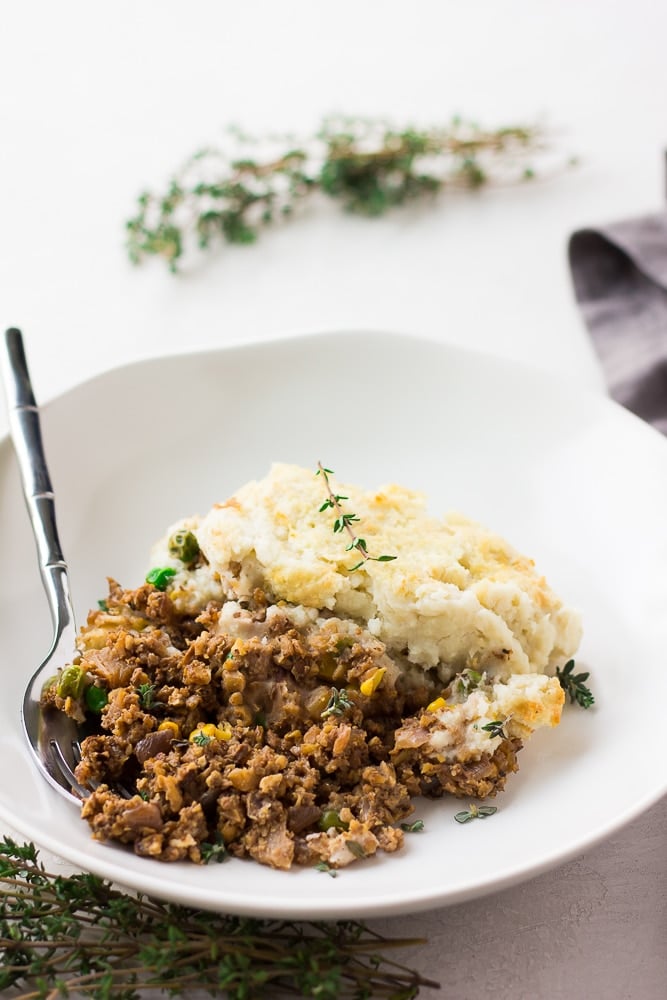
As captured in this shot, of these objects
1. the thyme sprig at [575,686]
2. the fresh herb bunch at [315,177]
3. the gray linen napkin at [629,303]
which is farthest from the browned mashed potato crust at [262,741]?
the fresh herb bunch at [315,177]

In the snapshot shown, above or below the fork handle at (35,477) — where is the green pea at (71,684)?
below

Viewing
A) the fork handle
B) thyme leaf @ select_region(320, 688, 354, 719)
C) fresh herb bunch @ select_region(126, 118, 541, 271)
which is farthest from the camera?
fresh herb bunch @ select_region(126, 118, 541, 271)

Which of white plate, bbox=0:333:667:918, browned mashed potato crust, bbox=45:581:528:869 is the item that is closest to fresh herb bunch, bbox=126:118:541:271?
white plate, bbox=0:333:667:918

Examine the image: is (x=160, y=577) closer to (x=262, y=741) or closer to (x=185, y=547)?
(x=185, y=547)

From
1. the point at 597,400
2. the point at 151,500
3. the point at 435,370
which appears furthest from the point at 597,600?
the point at 151,500

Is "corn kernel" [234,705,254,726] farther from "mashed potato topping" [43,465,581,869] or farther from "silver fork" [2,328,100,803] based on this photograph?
"silver fork" [2,328,100,803]

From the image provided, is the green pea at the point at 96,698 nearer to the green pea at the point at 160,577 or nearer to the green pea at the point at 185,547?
the green pea at the point at 160,577

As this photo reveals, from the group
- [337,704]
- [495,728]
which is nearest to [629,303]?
[495,728]
